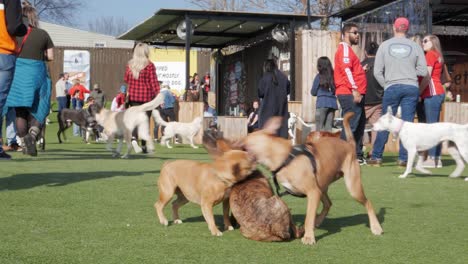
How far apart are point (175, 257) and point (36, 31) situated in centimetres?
736

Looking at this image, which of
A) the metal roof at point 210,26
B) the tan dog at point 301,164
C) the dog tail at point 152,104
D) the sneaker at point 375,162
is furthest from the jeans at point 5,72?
the metal roof at point 210,26

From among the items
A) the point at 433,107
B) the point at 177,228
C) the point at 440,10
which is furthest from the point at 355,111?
the point at 440,10

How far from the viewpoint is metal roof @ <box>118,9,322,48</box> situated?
22.4 metres

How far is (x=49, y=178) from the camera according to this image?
27.5 ft

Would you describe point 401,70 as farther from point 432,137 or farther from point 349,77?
point 432,137

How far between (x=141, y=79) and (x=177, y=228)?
7.78 metres

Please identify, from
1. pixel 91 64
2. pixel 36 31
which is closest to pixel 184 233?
pixel 36 31

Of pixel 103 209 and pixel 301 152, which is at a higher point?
pixel 301 152

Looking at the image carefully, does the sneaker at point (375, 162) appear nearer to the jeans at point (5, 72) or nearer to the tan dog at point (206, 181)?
the jeans at point (5, 72)

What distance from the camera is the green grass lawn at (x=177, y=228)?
445 cm

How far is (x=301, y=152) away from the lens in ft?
16.5

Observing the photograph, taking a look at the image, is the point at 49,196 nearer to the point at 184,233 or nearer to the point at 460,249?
the point at 184,233

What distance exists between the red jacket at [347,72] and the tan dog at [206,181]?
237 inches

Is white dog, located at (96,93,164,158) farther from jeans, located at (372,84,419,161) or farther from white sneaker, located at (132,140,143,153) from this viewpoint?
jeans, located at (372,84,419,161)
